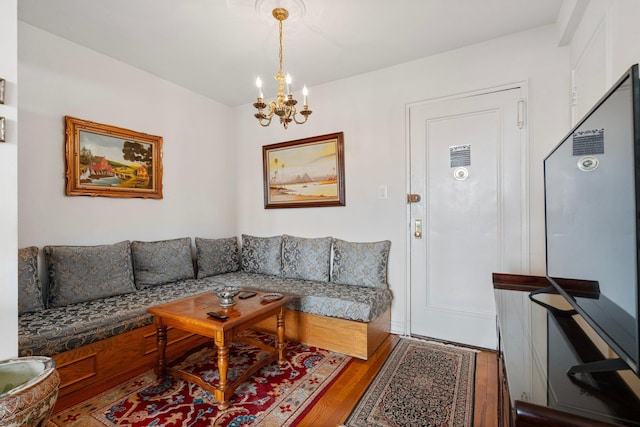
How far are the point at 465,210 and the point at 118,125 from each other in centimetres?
333

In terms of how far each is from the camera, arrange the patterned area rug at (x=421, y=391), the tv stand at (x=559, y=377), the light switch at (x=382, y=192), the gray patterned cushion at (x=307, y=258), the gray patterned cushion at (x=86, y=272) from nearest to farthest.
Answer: the tv stand at (x=559, y=377)
the patterned area rug at (x=421, y=391)
the gray patterned cushion at (x=86, y=272)
the light switch at (x=382, y=192)
the gray patterned cushion at (x=307, y=258)

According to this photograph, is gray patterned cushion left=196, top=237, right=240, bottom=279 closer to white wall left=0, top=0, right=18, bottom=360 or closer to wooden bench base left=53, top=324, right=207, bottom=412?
wooden bench base left=53, top=324, right=207, bottom=412

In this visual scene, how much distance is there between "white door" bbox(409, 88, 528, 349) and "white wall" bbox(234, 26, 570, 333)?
0.33 ft

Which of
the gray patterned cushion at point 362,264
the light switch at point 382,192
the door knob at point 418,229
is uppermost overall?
the light switch at point 382,192

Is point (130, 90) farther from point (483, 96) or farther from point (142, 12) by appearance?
point (483, 96)

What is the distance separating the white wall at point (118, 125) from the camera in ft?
7.32

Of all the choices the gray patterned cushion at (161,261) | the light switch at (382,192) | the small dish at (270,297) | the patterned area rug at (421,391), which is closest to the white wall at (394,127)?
the light switch at (382,192)

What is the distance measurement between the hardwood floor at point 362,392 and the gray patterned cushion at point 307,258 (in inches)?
38.6

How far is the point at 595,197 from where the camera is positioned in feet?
3.18

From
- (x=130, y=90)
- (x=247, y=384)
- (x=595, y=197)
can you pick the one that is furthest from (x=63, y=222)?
(x=595, y=197)

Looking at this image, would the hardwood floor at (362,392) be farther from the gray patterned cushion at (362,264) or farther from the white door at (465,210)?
the gray patterned cushion at (362,264)

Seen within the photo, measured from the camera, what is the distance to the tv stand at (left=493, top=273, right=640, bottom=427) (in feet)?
2.06

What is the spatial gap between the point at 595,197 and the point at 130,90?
358 cm

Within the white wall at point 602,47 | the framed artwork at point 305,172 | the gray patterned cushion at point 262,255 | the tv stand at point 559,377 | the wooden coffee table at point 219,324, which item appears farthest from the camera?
the gray patterned cushion at point 262,255
